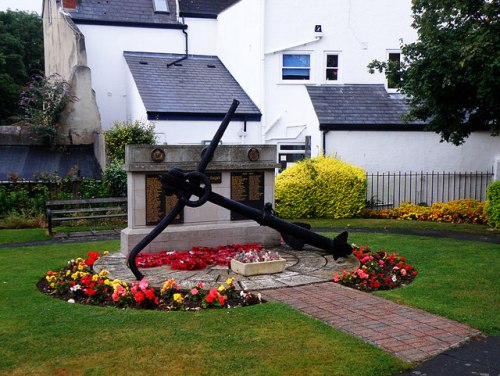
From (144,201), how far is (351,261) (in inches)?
164

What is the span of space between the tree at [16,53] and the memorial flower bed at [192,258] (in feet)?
99.2

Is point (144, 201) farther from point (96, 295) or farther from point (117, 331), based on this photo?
point (117, 331)

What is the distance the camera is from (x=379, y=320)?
7.17m

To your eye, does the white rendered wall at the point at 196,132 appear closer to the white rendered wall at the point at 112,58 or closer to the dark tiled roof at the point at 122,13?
the white rendered wall at the point at 112,58

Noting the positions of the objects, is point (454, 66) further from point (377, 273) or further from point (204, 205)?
point (204, 205)

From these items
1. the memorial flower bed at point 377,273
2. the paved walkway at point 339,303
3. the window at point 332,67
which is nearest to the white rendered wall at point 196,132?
the window at point 332,67

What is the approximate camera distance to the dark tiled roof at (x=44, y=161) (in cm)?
2024

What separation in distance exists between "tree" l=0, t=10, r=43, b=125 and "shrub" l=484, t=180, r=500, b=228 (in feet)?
101

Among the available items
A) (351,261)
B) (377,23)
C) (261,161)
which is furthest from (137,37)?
(351,261)

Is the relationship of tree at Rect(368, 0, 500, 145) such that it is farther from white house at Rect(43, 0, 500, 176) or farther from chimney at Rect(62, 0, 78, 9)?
chimney at Rect(62, 0, 78, 9)

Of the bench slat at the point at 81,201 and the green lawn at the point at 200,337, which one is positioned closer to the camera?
the green lawn at the point at 200,337

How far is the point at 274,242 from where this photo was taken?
1203 centimetres

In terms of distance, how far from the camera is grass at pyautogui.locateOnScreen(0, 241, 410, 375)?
18.7 feet

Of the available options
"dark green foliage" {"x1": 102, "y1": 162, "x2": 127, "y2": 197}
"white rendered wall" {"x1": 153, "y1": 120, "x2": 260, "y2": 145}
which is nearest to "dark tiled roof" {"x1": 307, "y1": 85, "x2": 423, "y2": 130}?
"white rendered wall" {"x1": 153, "y1": 120, "x2": 260, "y2": 145}
